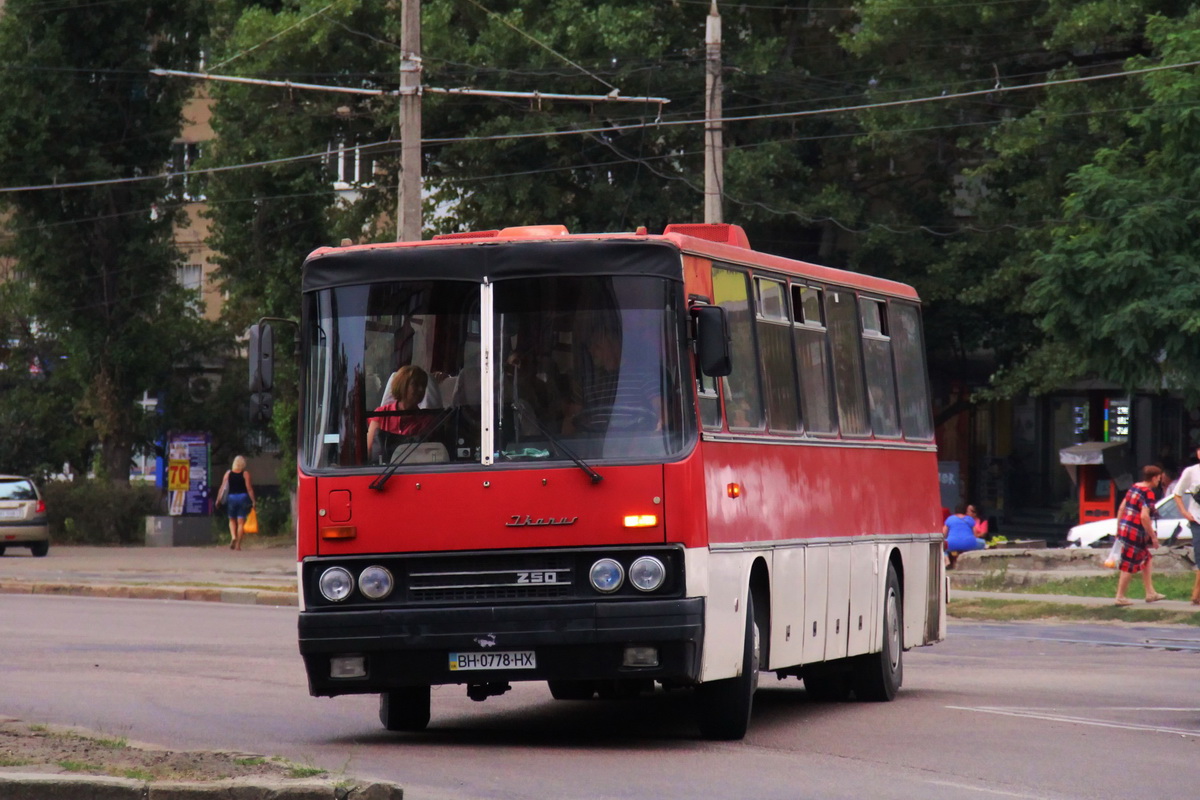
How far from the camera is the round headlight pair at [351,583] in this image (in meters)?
10.3

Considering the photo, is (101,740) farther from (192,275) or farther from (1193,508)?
(192,275)

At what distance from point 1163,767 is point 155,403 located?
4326cm

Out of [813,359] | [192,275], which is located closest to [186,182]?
[192,275]

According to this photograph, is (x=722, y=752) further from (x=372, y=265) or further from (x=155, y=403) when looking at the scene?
(x=155, y=403)

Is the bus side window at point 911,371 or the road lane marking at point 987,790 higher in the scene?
the bus side window at point 911,371

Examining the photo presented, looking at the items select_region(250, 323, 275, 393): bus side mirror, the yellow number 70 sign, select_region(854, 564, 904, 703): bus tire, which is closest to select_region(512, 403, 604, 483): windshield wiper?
select_region(250, 323, 275, 393): bus side mirror

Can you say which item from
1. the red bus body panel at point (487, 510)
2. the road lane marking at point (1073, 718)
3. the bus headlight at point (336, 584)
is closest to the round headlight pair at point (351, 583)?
the bus headlight at point (336, 584)

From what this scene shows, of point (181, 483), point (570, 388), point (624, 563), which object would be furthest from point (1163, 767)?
point (181, 483)

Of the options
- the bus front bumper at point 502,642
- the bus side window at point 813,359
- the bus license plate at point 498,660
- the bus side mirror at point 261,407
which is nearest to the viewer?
the bus front bumper at point 502,642

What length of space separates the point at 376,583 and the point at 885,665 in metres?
4.84

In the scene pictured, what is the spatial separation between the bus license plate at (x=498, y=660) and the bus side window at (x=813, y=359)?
2.99 m

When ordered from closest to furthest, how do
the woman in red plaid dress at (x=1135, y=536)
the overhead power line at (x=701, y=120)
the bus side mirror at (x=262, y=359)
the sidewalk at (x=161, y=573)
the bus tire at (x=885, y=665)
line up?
the bus side mirror at (x=262, y=359) → the bus tire at (x=885, y=665) → the woman in red plaid dress at (x=1135, y=536) → the sidewalk at (x=161, y=573) → the overhead power line at (x=701, y=120)

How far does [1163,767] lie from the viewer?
9.99 metres

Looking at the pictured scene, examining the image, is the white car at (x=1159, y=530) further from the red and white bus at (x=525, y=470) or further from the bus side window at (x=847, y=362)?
the red and white bus at (x=525, y=470)
